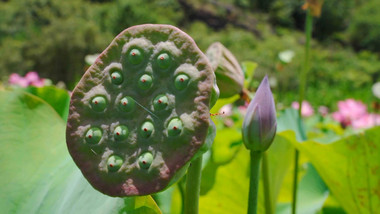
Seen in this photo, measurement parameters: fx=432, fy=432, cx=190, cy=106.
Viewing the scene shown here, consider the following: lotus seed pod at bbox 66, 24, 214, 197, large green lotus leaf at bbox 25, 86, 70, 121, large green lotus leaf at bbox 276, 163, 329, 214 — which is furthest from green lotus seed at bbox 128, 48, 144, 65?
large green lotus leaf at bbox 276, 163, 329, 214

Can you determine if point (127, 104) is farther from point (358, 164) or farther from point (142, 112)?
point (358, 164)

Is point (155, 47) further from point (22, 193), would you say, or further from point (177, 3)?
point (177, 3)

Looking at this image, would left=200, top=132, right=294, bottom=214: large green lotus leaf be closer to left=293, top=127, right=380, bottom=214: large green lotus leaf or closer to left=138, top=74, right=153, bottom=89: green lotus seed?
left=293, top=127, right=380, bottom=214: large green lotus leaf

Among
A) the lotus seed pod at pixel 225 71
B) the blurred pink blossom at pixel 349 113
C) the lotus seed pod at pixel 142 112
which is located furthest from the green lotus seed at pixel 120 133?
the blurred pink blossom at pixel 349 113

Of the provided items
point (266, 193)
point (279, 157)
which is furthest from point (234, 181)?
point (266, 193)

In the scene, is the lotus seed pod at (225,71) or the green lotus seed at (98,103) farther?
the lotus seed pod at (225,71)

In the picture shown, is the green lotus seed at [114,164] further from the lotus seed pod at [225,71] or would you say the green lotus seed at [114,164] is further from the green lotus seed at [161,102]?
the lotus seed pod at [225,71]

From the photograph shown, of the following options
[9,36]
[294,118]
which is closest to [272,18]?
[9,36]
